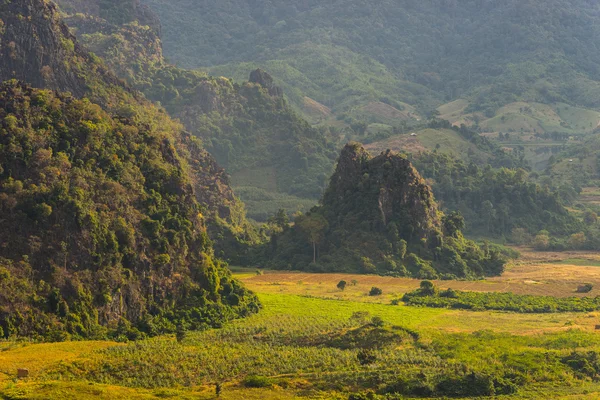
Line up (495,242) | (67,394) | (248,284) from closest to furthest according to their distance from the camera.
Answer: (67,394) < (248,284) < (495,242)

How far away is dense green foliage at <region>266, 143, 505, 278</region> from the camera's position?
396ft

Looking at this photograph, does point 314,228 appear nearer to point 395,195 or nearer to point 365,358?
point 395,195

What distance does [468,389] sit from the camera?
6438 cm

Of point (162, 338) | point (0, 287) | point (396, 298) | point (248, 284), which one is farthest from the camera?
point (248, 284)

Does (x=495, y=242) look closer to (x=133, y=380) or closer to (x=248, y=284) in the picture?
(x=248, y=284)

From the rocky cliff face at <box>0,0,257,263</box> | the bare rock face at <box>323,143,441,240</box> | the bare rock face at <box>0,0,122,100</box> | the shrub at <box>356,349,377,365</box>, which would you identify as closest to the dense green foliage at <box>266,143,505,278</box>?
the bare rock face at <box>323,143,441,240</box>

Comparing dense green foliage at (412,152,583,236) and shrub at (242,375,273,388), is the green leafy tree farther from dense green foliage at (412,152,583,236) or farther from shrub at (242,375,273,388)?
shrub at (242,375,273,388)

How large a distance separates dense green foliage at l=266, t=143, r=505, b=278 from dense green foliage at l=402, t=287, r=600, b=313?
52.0 ft

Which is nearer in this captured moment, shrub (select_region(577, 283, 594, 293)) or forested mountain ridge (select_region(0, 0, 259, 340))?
forested mountain ridge (select_region(0, 0, 259, 340))

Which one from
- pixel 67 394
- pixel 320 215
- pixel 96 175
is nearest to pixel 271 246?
pixel 320 215

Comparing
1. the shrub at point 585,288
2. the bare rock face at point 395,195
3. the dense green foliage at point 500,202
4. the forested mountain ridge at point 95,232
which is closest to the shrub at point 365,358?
the forested mountain ridge at point 95,232

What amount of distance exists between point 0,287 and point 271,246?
6226cm

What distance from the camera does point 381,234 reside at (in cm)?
12319

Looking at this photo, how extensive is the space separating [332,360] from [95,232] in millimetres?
24307
